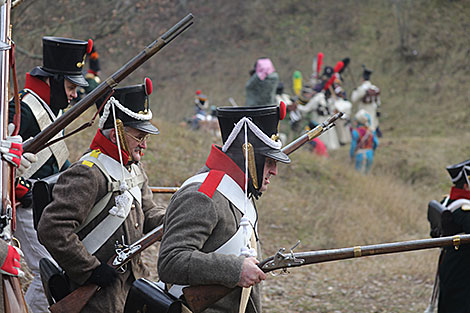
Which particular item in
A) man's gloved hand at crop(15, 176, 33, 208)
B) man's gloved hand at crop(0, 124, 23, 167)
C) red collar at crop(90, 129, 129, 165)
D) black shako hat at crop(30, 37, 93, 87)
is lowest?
man's gloved hand at crop(15, 176, 33, 208)

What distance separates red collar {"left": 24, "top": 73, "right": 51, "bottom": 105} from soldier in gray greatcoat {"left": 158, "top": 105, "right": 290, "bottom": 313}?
5.95ft

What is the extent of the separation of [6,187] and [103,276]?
0.83 m

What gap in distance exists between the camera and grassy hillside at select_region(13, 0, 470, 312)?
879 cm

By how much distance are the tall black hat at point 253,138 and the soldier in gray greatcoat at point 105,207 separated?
766 mm

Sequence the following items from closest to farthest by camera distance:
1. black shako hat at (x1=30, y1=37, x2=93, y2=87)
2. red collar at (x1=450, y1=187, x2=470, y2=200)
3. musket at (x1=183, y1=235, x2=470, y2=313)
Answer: musket at (x1=183, y1=235, x2=470, y2=313), black shako hat at (x1=30, y1=37, x2=93, y2=87), red collar at (x1=450, y1=187, x2=470, y2=200)

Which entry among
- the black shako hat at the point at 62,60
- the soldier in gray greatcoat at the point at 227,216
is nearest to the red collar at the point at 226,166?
the soldier in gray greatcoat at the point at 227,216

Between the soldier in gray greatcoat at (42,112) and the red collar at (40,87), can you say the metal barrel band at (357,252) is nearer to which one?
the soldier in gray greatcoat at (42,112)

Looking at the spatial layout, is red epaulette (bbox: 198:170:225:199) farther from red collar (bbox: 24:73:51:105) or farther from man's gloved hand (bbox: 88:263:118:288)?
red collar (bbox: 24:73:51:105)

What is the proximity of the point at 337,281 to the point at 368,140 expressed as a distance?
7.32 meters

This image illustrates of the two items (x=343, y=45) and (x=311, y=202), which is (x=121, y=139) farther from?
(x=343, y=45)

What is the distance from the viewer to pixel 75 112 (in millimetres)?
3643

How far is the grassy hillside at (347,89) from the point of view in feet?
28.8

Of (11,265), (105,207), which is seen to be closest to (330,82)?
(105,207)

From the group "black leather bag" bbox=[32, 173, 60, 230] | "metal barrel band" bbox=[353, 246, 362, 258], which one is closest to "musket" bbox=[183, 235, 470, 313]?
"metal barrel band" bbox=[353, 246, 362, 258]
